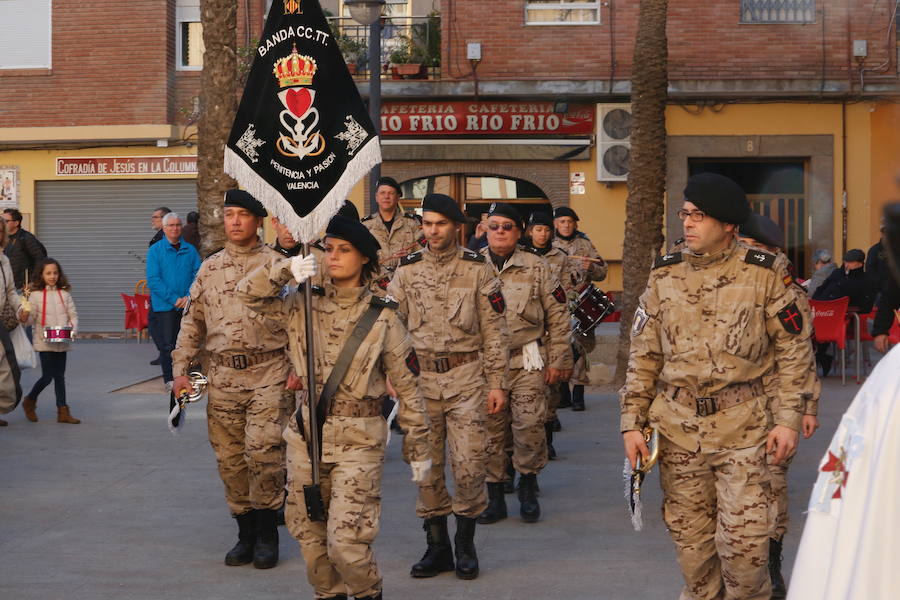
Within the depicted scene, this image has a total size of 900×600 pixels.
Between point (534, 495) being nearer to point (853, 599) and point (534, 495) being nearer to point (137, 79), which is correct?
point (853, 599)

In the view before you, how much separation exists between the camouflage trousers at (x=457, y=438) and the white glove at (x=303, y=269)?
67.7 inches

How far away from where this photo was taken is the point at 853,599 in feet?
8.34

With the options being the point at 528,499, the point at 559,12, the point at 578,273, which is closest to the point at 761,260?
the point at 528,499

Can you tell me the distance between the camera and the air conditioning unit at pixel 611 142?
Result: 21.5 metres

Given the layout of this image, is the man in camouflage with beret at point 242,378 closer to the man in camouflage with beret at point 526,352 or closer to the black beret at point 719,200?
the man in camouflage with beret at point 526,352

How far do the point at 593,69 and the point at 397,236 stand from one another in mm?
11269

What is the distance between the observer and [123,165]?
2312 cm

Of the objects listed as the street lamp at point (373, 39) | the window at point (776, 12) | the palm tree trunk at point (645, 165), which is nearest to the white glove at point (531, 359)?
the street lamp at point (373, 39)

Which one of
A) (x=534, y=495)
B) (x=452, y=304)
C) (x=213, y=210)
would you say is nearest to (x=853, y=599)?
(x=452, y=304)

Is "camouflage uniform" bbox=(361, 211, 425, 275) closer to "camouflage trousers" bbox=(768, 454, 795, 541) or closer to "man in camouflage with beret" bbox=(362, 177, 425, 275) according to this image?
"man in camouflage with beret" bbox=(362, 177, 425, 275)

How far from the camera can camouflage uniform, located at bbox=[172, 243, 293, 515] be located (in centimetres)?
701

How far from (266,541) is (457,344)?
1.54m

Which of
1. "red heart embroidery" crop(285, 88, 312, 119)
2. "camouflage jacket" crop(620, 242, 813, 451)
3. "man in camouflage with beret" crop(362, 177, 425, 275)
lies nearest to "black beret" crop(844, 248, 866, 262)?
"man in camouflage with beret" crop(362, 177, 425, 275)

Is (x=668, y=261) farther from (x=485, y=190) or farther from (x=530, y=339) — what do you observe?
(x=485, y=190)
